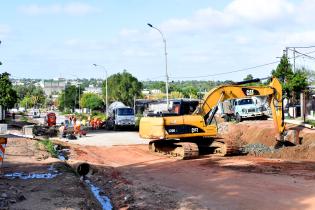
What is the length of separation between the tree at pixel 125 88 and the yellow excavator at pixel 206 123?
7810 centimetres

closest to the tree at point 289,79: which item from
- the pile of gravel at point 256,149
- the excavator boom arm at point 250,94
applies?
the pile of gravel at point 256,149

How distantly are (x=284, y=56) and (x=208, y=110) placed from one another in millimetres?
32573

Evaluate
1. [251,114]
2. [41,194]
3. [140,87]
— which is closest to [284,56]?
[251,114]

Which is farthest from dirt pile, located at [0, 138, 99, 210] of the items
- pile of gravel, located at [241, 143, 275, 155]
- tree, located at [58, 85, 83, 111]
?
tree, located at [58, 85, 83, 111]

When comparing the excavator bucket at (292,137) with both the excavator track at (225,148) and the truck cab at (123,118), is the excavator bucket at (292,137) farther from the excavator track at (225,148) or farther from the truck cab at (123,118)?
the truck cab at (123,118)

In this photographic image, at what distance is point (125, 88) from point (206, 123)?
7918 centimetres

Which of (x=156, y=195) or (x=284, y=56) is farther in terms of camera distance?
(x=284, y=56)

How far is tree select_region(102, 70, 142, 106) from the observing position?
10294cm

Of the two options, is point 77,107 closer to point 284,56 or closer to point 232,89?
point 284,56

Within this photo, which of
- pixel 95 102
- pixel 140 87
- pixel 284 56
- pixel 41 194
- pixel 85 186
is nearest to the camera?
pixel 41 194

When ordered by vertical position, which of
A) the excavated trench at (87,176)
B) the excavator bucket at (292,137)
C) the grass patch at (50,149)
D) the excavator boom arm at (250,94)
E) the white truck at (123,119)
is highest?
the excavator boom arm at (250,94)

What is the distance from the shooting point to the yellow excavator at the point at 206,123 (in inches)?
948

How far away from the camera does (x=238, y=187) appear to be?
→ 1538 cm

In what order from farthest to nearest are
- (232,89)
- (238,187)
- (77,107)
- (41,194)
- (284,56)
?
1. (77,107)
2. (284,56)
3. (232,89)
4. (238,187)
5. (41,194)
